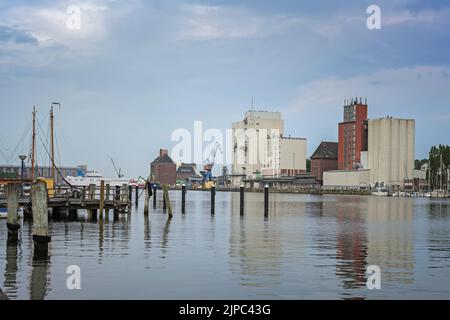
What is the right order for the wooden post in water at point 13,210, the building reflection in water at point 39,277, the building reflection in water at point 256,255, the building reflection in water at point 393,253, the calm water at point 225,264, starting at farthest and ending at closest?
1. the wooden post in water at point 13,210
2. the building reflection in water at point 393,253
3. the building reflection in water at point 256,255
4. the calm water at point 225,264
5. the building reflection in water at point 39,277

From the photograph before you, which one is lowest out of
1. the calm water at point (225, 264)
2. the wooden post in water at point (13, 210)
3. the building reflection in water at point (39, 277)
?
the calm water at point (225, 264)

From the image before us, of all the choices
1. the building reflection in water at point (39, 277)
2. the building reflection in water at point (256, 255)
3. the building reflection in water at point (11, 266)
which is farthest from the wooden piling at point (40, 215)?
the building reflection in water at point (256, 255)

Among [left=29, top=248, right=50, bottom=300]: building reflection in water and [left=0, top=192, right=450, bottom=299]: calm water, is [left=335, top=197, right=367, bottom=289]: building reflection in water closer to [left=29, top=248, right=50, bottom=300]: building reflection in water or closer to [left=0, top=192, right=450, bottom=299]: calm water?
[left=0, top=192, right=450, bottom=299]: calm water

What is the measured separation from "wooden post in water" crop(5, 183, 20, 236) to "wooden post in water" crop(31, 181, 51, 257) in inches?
346

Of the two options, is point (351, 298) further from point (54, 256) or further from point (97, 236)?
point (97, 236)

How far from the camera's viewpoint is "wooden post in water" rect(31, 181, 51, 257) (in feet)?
99.9

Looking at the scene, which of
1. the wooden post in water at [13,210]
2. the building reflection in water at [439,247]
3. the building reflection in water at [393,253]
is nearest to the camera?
the building reflection in water at [393,253]

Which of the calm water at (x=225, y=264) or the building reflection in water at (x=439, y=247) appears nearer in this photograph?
the calm water at (x=225, y=264)

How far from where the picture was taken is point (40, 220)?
3095cm

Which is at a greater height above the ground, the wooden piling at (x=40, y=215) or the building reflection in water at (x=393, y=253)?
the wooden piling at (x=40, y=215)

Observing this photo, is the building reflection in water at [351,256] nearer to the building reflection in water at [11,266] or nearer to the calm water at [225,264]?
the calm water at [225,264]

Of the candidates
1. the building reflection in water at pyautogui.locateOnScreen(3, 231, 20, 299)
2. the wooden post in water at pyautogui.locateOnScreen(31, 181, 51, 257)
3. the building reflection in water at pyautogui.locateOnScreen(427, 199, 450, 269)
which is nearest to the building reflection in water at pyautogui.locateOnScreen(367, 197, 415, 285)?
the building reflection in water at pyautogui.locateOnScreen(427, 199, 450, 269)

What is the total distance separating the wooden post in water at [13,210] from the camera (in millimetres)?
39406

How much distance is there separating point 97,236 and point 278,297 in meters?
22.7
